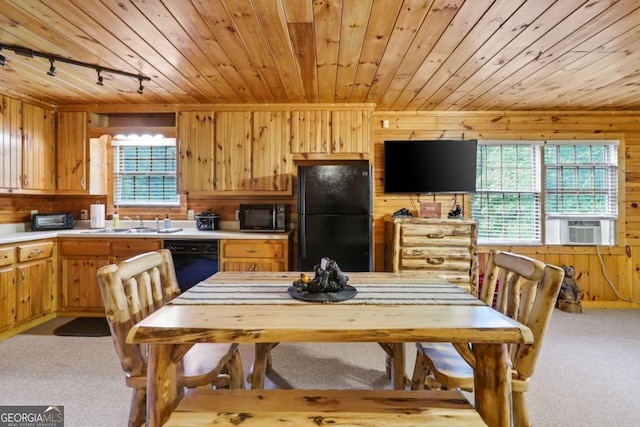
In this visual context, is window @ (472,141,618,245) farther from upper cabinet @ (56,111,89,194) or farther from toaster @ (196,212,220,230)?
upper cabinet @ (56,111,89,194)

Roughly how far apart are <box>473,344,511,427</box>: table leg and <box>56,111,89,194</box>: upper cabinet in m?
4.22

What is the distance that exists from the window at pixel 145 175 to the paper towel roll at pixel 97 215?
213 mm

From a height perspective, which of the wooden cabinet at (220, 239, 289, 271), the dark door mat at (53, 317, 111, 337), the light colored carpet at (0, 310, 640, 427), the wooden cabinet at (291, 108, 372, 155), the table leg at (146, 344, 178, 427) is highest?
the wooden cabinet at (291, 108, 372, 155)

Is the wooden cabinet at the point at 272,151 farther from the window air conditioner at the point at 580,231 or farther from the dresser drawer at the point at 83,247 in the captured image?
the window air conditioner at the point at 580,231

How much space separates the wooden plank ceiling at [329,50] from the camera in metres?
1.88

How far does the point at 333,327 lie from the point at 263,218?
250cm

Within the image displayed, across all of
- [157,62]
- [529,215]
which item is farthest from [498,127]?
[157,62]

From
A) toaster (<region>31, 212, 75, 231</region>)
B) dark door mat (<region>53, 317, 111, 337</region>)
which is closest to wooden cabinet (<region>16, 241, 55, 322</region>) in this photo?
dark door mat (<region>53, 317, 111, 337</region>)

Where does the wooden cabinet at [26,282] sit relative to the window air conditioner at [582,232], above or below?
below

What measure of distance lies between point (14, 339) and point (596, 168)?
21.2 feet

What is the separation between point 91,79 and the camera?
116 inches

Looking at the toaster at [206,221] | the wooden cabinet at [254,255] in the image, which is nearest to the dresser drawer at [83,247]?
the toaster at [206,221]

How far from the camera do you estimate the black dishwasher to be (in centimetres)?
329

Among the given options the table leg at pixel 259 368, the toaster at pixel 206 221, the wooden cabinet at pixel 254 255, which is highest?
the toaster at pixel 206 221
